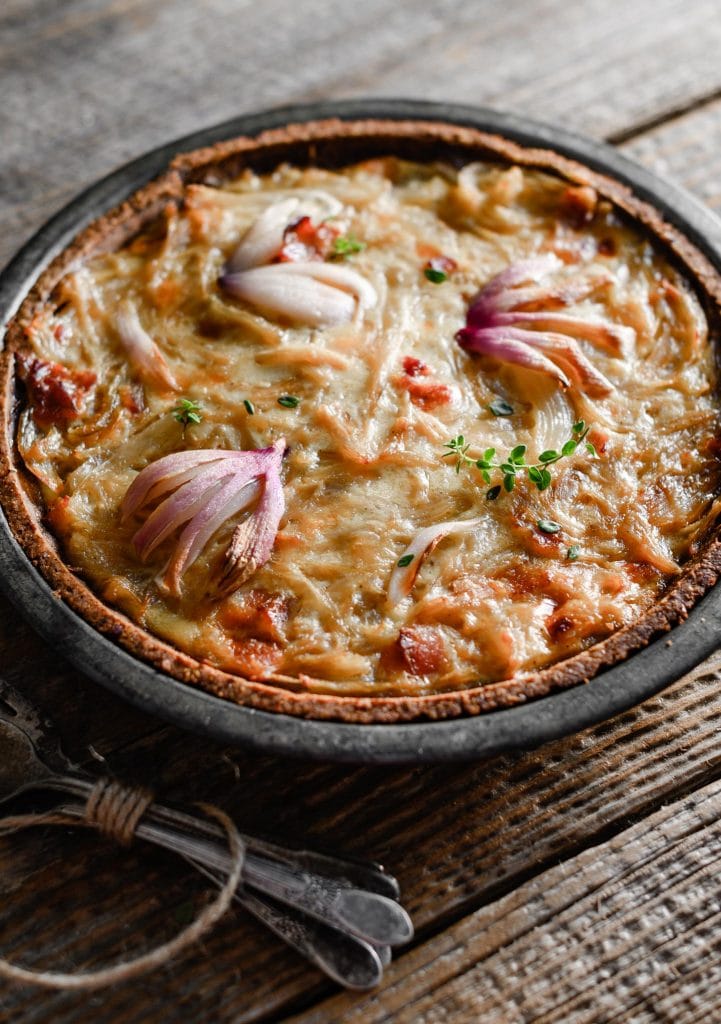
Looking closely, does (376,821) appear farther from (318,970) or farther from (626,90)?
(626,90)

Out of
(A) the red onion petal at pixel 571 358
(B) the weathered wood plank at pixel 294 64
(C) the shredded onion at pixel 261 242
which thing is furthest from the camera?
(B) the weathered wood plank at pixel 294 64

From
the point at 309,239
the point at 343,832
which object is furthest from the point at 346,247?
the point at 343,832

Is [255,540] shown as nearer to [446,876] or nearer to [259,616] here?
[259,616]

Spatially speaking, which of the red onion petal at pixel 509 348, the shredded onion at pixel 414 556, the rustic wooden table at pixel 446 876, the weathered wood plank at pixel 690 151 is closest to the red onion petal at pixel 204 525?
the rustic wooden table at pixel 446 876

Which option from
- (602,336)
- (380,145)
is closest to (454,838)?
(602,336)

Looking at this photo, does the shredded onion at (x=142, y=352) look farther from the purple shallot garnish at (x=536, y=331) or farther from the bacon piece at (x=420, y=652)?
the bacon piece at (x=420, y=652)

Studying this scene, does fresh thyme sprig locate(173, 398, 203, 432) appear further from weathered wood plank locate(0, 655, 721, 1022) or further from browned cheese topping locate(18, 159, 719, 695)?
weathered wood plank locate(0, 655, 721, 1022)
